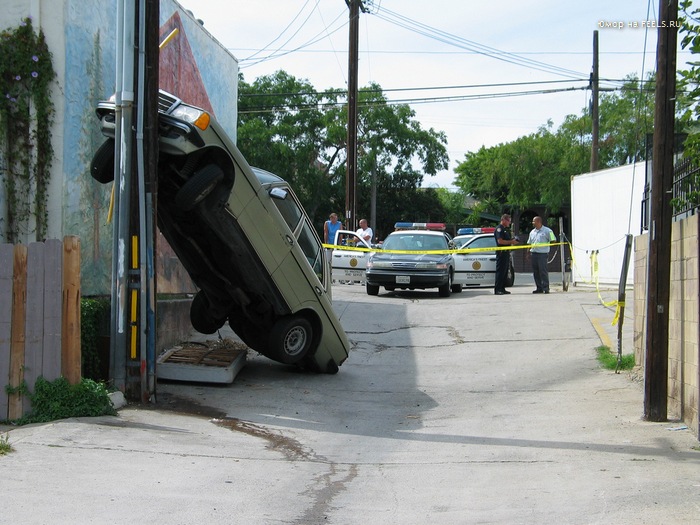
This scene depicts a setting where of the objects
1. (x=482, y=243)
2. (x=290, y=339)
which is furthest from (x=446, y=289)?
(x=290, y=339)

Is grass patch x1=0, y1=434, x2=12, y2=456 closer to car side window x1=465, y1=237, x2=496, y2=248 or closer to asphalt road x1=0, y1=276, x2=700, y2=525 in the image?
asphalt road x1=0, y1=276, x2=700, y2=525

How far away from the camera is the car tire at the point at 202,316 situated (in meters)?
10.4

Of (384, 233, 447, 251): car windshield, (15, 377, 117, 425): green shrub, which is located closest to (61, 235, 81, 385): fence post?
(15, 377, 117, 425): green shrub

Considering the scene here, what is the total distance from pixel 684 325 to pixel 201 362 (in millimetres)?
5559

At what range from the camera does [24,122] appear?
10.4m

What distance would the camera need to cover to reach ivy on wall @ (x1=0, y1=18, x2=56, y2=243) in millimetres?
10367

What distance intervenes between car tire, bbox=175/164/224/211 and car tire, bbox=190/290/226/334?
2.12m

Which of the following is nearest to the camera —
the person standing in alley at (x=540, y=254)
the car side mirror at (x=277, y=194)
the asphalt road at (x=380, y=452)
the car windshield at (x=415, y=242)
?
the asphalt road at (x=380, y=452)

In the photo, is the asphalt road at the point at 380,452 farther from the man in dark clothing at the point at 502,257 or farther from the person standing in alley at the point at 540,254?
the man in dark clothing at the point at 502,257

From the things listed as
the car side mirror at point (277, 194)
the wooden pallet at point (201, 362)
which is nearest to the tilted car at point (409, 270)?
the wooden pallet at point (201, 362)

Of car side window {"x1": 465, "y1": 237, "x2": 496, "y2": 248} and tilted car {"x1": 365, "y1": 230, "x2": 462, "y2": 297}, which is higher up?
car side window {"x1": 465, "y1": 237, "x2": 496, "y2": 248}

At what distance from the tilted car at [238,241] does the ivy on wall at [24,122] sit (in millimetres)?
2020

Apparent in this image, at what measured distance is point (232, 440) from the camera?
7316 millimetres

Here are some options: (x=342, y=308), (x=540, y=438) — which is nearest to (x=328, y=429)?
(x=540, y=438)
